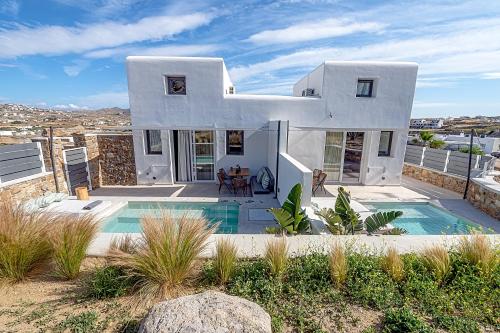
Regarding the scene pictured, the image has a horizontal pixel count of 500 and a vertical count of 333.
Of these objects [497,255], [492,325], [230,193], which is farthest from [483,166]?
[230,193]

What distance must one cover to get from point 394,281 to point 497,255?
2423mm

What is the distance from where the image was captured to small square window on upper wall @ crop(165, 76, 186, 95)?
12.3 meters

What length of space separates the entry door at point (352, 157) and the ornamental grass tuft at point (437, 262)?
9.63 meters

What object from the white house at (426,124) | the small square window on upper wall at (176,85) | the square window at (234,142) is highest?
the small square window on upper wall at (176,85)

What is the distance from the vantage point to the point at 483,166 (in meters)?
12.0

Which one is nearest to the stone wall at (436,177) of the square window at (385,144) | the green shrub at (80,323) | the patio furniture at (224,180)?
the square window at (385,144)

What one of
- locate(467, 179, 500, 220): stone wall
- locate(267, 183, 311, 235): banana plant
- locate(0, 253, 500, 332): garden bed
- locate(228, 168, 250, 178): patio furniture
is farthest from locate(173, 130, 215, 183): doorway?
locate(467, 179, 500, 220): stone wall

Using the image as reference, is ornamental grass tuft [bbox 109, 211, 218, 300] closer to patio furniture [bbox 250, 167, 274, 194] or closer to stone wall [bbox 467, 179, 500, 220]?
patio furniture [bbox 250, 167, 274, 194]

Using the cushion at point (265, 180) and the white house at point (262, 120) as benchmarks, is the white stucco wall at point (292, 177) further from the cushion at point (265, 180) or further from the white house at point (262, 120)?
the white house at point (262, 120)

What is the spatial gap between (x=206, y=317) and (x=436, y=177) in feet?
52.9

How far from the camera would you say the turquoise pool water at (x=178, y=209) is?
8.41 metres

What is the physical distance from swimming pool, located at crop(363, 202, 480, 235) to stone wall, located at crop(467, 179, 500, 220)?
1.31 metres

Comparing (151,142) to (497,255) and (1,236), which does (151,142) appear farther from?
(497,255)

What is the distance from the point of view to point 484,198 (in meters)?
9.73
